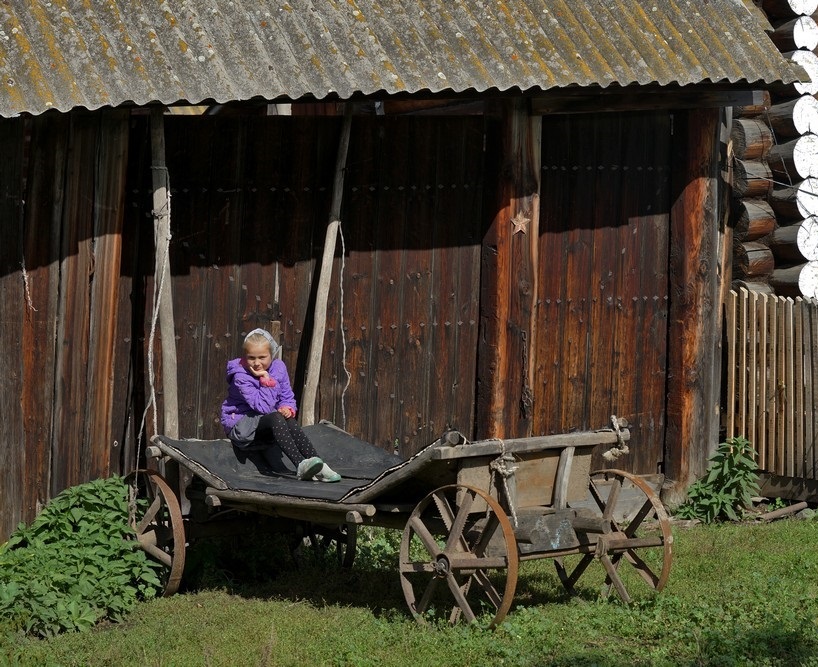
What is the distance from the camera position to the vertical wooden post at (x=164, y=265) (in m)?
7.86

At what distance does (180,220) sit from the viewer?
8.23 metres

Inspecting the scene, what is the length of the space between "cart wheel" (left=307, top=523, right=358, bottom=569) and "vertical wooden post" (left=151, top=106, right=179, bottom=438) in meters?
1.20

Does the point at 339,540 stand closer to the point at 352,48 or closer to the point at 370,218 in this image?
the point at 370,218

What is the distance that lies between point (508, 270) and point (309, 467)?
233cm

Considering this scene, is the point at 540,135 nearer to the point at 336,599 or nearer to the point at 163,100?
the point at 163,100

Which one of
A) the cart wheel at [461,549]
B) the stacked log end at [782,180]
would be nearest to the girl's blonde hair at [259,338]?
the cart wheel at [461,549]

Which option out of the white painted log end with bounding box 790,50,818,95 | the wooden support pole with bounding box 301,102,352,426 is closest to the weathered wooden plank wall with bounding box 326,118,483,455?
the wooden support pole with bounding box 301,102,352,426

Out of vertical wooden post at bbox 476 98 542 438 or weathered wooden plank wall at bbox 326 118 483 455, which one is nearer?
weathered wooden plank wall at bbox 326 118 483 455

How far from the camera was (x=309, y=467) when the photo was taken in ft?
24.2

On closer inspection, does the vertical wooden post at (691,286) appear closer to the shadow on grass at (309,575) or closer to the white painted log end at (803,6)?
the shadow on grass at (309,575)

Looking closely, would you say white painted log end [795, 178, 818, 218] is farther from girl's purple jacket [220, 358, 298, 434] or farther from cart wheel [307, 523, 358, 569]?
girl's purple jacket [220, 358, 298, 434]

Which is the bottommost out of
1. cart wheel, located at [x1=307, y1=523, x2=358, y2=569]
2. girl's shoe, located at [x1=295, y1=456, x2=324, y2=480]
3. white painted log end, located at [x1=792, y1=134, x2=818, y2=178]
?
cart wheel, located at [x1=307, y1=523, x2=358, y2=569]

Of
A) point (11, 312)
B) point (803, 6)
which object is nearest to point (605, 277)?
point (803, 6)

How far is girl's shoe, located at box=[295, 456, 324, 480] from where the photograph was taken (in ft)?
24.2
